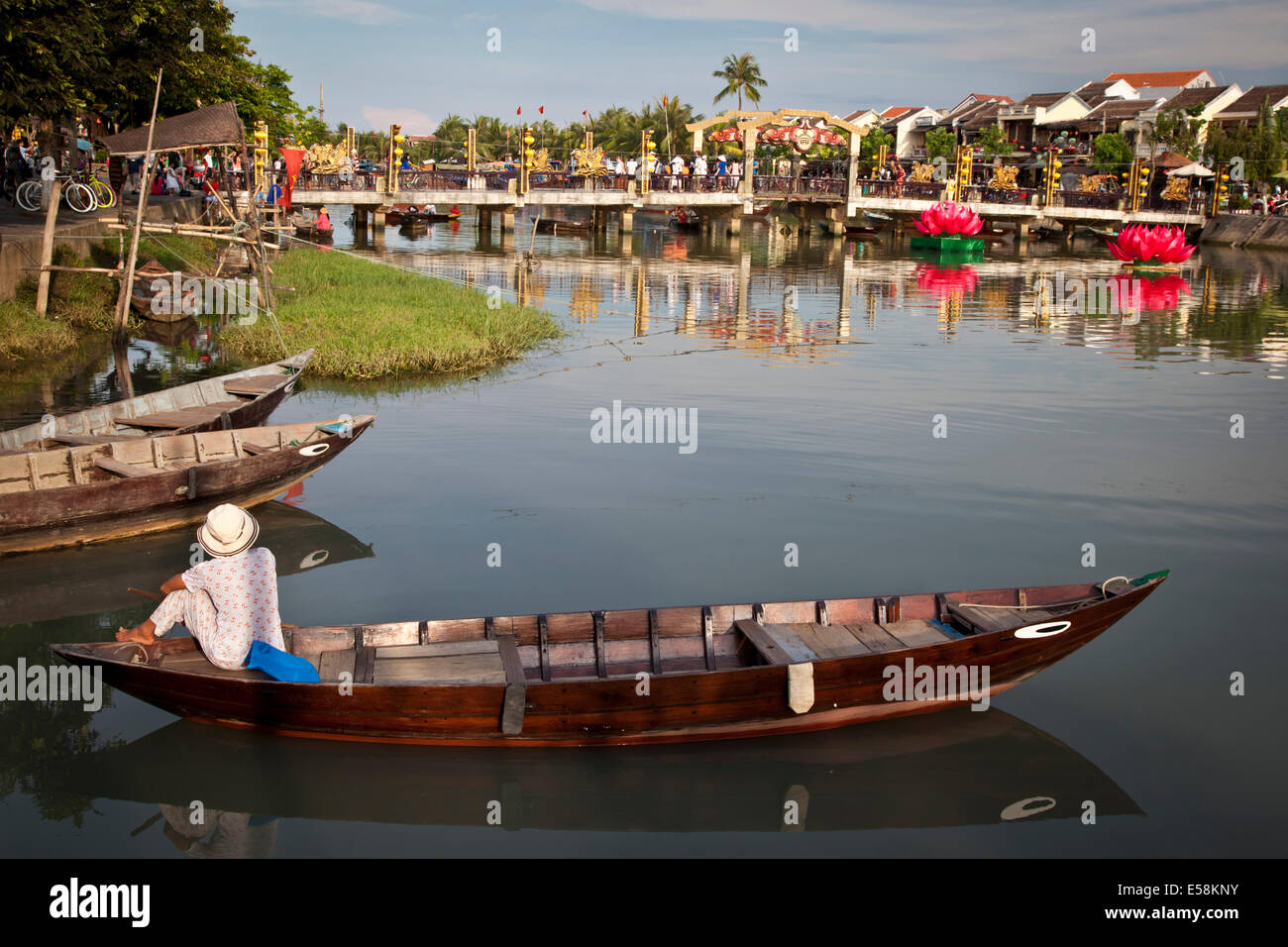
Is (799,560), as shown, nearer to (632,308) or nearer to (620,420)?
(620,420)

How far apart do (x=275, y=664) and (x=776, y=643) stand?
272 cm

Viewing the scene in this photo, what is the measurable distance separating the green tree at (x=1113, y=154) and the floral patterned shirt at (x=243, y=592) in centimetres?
5578

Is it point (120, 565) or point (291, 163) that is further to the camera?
point (291, 163)

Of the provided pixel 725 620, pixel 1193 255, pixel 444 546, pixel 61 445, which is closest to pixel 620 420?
pixel 444 546

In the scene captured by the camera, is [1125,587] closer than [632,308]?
Yes

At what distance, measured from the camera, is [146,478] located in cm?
881

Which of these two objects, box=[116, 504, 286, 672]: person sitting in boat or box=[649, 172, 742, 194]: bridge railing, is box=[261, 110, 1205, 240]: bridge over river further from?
box=[116, 504, 286, 672]: person sitting in boat

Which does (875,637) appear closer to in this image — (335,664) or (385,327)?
(335,664)

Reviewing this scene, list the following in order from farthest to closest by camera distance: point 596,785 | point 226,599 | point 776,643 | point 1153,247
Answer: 1. point 1153,247
2. point 776,643
3. point 596,785
4. point 226,599

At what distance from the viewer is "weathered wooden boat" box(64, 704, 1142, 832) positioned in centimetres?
577

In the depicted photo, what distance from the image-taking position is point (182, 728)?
251 inches

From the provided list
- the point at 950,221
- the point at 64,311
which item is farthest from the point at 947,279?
the point at 64,311

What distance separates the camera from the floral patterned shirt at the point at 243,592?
Answer: 18.5ft

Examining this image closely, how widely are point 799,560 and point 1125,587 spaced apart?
3.11 meters
